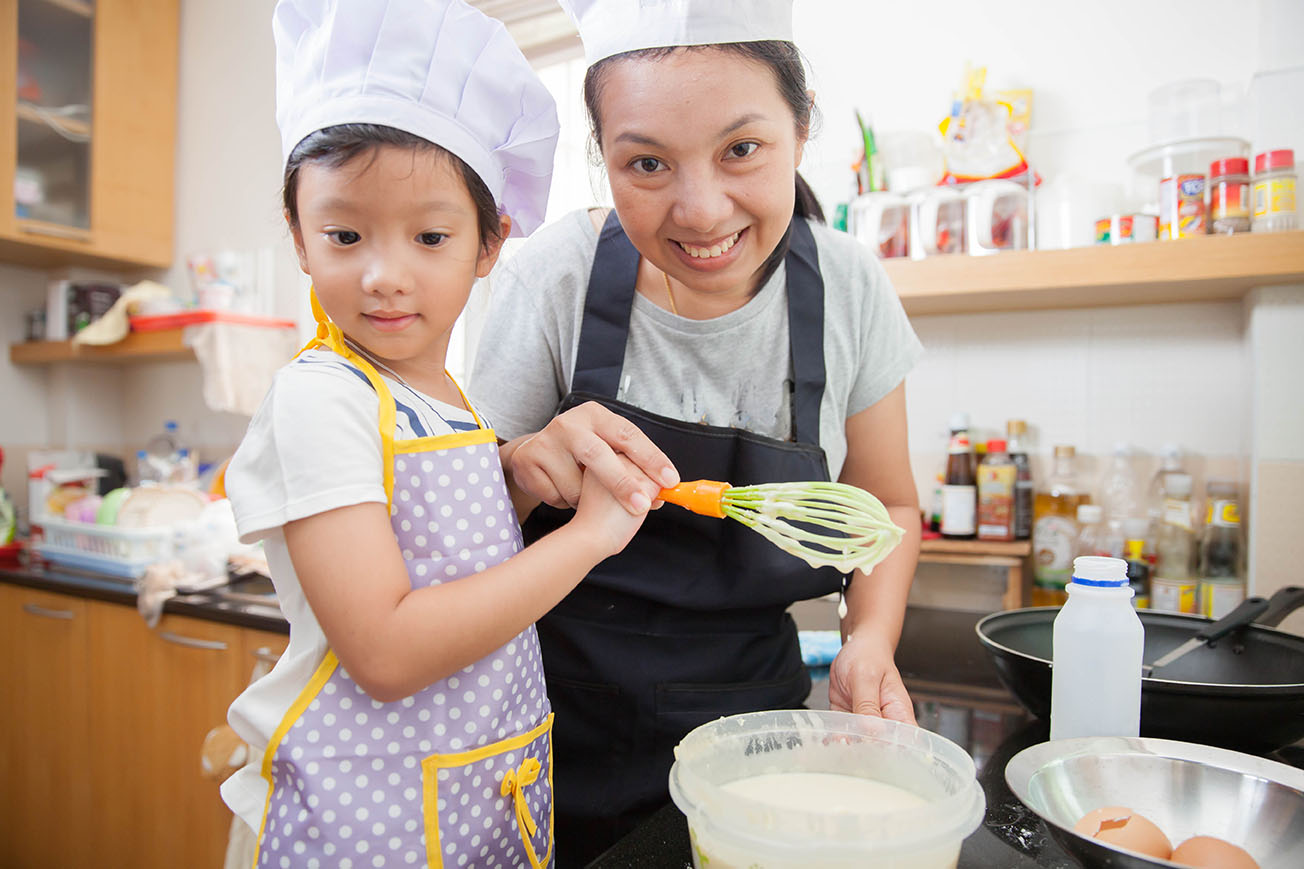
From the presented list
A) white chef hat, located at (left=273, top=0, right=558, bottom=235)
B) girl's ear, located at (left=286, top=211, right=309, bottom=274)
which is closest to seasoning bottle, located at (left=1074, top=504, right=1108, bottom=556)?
white chef hat, located at (left=273, top=0, right=558, bottom=235)

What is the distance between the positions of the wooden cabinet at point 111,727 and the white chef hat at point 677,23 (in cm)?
165

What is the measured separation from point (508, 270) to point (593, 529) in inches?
18.4

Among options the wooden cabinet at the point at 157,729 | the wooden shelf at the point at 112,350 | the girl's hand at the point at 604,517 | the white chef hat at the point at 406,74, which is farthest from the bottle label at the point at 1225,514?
the wooden shelf at the point at 112,350

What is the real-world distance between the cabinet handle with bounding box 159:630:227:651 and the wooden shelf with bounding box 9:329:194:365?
1.05 m

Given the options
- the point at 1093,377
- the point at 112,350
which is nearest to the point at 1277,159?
the point at 1093,377

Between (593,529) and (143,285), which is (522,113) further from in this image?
(143,285)

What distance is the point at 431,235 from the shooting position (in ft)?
2.32

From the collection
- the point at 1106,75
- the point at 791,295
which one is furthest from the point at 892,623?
the point at 1106,75

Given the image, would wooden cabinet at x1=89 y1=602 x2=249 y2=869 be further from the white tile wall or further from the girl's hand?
the white tile wall

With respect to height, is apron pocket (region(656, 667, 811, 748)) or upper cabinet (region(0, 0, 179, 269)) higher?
upper cabinet (region(0, 0, 179, 269))

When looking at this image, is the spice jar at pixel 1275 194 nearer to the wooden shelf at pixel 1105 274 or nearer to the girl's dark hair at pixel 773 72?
the wooden shelf at pixel 1105 274

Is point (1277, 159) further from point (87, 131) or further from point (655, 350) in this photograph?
point (87, 131)

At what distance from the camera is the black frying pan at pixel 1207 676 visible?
0.76m

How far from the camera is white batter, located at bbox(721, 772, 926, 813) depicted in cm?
60
